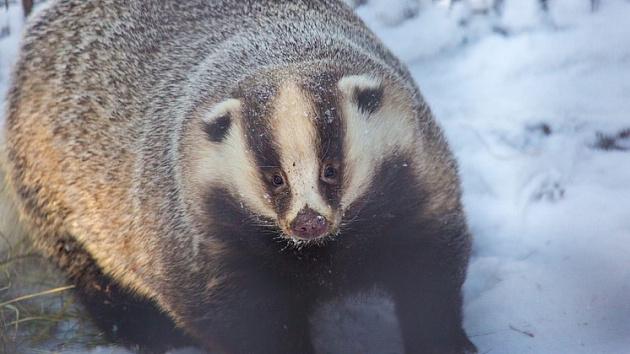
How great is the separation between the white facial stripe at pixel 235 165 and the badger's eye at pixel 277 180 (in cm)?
4

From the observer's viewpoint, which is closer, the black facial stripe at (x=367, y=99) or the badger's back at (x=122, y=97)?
the black facial stripe at (x=367, y=99)

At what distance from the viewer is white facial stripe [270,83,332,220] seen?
5.99 feet

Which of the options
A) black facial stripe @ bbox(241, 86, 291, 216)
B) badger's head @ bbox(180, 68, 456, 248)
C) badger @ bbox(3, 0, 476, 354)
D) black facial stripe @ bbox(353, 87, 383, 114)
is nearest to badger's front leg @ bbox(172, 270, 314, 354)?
badger @ bbox(3, 0, 476, 354)

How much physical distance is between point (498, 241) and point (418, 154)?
0.36 metres

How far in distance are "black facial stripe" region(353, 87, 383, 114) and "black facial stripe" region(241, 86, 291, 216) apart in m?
0.17

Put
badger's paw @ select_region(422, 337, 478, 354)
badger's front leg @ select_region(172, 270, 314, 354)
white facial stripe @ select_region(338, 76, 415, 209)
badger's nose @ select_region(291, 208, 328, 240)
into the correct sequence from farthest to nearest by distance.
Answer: badger's paw @ select_region(422, 337, 478, 354)
badger's front leg @ select_region(172, 270, 314, 354)
white facial stripe @ select_region(338, 76, 415, 209)
badger's nose @ select_region(291, 208, 328, 240)

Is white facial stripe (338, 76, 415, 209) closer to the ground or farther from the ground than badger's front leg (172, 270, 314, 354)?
farther from the ground

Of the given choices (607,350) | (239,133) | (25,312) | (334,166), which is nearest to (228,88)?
(239,133)

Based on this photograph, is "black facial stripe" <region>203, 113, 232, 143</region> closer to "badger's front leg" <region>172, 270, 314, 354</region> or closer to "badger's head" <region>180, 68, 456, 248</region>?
"badger's head" <region>180, 68, 456, 248</region>

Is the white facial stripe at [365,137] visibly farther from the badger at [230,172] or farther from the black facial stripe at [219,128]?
the black facial stripe at [219,128]

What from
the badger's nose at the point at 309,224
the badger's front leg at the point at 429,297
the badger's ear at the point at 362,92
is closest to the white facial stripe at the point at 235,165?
the badger's nose at the point at 309,224

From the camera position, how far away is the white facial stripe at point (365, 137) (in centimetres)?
190

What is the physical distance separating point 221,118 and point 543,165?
762mm

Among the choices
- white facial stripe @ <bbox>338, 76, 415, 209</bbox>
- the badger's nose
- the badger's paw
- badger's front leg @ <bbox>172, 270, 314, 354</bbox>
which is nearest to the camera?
the badger's nose
